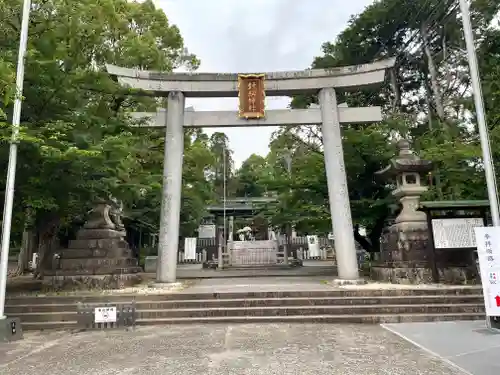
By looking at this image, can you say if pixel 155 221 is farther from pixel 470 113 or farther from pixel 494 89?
pixel 470 113

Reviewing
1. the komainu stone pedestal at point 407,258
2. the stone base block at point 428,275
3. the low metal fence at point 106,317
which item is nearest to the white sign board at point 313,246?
the komainu stone pedestal at point 407,258

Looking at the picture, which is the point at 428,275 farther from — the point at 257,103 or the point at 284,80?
the point at 284,80

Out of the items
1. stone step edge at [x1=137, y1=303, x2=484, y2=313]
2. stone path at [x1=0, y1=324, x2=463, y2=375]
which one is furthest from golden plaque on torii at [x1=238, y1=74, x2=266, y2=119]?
stone path at [x1=0, y1=324, x2=463, y2=375]

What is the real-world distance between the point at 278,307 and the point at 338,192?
4.14 m

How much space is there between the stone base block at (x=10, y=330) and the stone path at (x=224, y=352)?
204 millimetres

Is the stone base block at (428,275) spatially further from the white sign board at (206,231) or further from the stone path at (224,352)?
Result: the white sign board at (206,231)

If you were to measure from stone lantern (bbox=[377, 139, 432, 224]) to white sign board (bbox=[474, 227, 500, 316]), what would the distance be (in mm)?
4525

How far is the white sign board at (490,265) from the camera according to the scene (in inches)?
244

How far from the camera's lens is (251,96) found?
11203 mm

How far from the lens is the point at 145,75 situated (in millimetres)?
11016

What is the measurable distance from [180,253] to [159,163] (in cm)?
1186

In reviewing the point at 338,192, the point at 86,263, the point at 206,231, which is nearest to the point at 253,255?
the point at 206,231

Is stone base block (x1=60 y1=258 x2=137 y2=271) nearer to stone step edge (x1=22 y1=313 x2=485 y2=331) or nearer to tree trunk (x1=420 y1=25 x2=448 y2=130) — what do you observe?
stone step edge (x1=22 y1=313 x2=485 y2=331)

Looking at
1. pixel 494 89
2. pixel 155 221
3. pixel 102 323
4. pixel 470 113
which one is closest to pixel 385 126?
pixel 494 89
